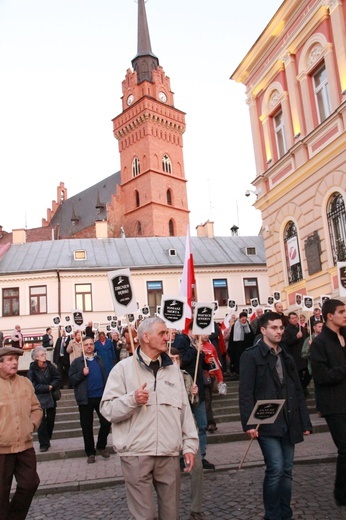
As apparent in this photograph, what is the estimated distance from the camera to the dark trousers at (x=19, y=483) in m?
5.32

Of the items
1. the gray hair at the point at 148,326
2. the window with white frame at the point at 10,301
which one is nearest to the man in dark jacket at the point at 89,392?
the gray hair at the point at 148,326

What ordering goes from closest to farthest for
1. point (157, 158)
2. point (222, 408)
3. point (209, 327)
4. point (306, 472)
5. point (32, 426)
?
point (32, 426) → point (306, 472) → point (209, 327) → point (222, 408) → point (157, 158)

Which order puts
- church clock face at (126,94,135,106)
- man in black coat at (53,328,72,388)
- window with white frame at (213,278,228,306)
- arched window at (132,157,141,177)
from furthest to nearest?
church clock face at (126,94,135,106), arched window at (132,157,141,177), window with white frame at (213,278,228,306), man in black coat at (53,328,72,388)

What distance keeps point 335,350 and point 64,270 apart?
32524mm

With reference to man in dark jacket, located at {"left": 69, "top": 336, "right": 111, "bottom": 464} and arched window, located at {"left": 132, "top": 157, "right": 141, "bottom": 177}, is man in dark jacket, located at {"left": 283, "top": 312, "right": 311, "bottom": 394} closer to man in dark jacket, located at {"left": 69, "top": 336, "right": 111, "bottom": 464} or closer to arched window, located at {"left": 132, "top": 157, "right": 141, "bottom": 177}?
man in dark jacket, located at {"left": 69, "top": 336, "right": 111, "bottom": 464}

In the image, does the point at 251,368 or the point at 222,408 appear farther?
the point at 222,408

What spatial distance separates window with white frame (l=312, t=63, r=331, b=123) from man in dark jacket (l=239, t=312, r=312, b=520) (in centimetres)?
1299

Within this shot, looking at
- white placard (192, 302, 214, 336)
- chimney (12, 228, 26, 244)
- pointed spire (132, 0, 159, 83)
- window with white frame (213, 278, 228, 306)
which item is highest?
pointed spire (132, 0, 159, 83)

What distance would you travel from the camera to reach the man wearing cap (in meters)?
5.35

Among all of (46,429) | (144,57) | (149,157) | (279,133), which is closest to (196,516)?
(46,429)

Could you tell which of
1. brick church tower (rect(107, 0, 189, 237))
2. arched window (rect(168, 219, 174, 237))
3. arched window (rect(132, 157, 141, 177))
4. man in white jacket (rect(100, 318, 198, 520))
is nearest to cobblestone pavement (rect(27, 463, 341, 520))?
man in white jacket (rect(100, 318, 198, 520))

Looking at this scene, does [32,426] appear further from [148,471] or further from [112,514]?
[148,471]

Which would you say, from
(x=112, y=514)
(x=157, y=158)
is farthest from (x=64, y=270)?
(x=157, y=158)

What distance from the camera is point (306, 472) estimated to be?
765cm
